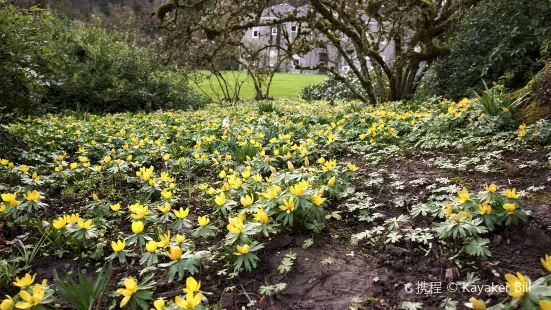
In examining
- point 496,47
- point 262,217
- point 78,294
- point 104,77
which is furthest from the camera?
point 104,77

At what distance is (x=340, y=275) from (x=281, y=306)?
0.34 m

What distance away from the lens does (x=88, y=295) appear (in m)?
1.51

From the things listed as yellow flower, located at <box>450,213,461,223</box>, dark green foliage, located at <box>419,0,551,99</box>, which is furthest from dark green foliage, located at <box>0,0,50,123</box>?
dark green foliage, located at <box>419,0,551,99</box>

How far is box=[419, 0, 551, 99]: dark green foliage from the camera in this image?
633 centimetres

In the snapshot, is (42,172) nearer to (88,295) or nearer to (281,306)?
(88,295)

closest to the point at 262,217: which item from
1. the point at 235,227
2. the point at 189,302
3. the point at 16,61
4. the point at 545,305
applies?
the point at 235,227

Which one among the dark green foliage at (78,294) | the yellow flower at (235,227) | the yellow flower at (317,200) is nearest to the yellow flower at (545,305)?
the yellow flower at (317,200)

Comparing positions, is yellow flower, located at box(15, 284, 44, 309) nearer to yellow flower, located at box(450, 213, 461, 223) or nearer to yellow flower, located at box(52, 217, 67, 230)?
yellow flower, located at box(52, 217, 67, 230)

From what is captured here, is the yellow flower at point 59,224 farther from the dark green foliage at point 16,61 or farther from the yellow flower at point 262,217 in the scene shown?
the dark green foliage at point 16,61

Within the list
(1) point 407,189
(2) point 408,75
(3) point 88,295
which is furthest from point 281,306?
(2) point 408,75

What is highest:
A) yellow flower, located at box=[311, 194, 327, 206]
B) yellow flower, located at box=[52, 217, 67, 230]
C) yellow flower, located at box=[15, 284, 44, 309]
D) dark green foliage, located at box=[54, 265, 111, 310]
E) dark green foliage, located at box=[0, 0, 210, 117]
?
dark green foliage, located at box=[0, 0, 210, 117]

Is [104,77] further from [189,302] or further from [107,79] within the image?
[189,302]

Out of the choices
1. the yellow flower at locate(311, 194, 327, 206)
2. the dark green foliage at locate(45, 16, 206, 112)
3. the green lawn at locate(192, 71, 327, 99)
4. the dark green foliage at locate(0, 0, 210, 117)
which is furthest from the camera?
the green lawn at locate(192, 71, 327, 99)

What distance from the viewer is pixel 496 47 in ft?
22.3
